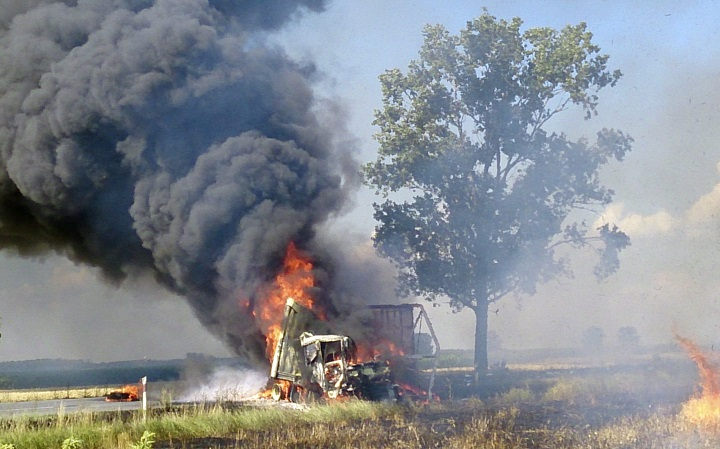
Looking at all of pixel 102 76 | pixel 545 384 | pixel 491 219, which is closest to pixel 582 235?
pixel 491 219

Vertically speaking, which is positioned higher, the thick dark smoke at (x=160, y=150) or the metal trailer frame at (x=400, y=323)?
the thick dark smoke at (x=160, y=150)

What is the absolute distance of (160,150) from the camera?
32031 mm

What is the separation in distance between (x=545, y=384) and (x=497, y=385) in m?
2.08

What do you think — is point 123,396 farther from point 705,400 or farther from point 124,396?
point 705,400

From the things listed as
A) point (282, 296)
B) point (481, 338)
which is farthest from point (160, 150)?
point (481, 338)

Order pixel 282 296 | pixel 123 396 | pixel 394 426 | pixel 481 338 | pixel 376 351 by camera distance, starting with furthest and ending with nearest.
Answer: pixel 481 338 → pixel 123 396 → pixel 282 296 → pixel 376 351 → pixel 394 426

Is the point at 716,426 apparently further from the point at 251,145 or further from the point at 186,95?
the point at 186,95

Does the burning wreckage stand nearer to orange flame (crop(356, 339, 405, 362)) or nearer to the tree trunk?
orange flame (crop(356, 339, 405, 362))

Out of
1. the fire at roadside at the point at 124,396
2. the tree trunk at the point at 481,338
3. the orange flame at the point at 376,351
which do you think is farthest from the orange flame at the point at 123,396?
the tree trunk at the point at 481,338

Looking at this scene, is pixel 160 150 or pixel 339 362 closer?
pixel 339 362

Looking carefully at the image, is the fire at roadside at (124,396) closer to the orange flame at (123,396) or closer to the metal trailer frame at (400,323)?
the orange flame at (123,396)

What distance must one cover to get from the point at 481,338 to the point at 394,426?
62.7 ft

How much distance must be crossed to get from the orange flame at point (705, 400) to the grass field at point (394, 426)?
0.50ft

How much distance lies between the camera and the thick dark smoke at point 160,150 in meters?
29.2
